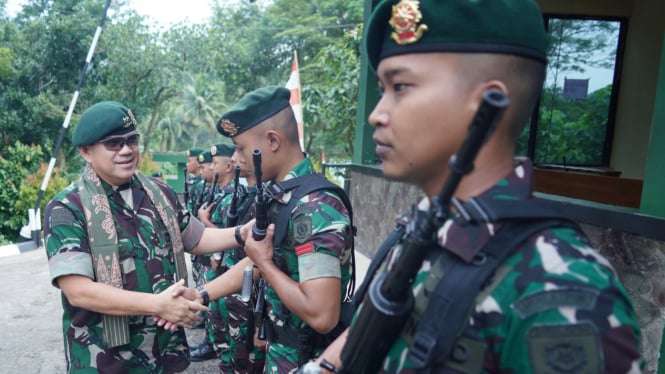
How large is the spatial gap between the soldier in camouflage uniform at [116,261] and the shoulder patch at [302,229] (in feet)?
2.02

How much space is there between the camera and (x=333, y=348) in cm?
127

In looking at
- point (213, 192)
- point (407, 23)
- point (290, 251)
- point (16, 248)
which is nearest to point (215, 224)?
point (213, 192)

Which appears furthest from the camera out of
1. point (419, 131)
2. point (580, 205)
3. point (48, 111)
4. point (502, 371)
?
point (48, 111)

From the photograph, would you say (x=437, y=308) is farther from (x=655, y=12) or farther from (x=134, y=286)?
(x=655, y=12)

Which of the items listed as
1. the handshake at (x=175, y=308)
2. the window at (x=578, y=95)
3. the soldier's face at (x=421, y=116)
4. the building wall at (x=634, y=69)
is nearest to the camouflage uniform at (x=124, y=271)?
the handshake at (x=175, y=308)

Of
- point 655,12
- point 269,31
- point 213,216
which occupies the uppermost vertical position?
point 269,31

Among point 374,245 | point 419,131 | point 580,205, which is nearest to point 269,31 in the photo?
point 374,245

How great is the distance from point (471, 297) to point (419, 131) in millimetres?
356

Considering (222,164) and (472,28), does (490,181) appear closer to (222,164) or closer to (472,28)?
(472,28)

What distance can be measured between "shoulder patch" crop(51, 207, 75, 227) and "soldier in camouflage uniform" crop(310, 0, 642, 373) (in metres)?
1.67

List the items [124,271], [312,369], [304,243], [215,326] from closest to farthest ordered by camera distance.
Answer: [312,369]
[304,243]
[124,271]
[215,326]

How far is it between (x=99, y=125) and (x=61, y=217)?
0.48m

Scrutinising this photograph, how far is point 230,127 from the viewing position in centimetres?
252

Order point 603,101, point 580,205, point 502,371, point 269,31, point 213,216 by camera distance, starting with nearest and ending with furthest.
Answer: point 502,371
point 580,205
point 213,216
point 603,101
point 269,31
